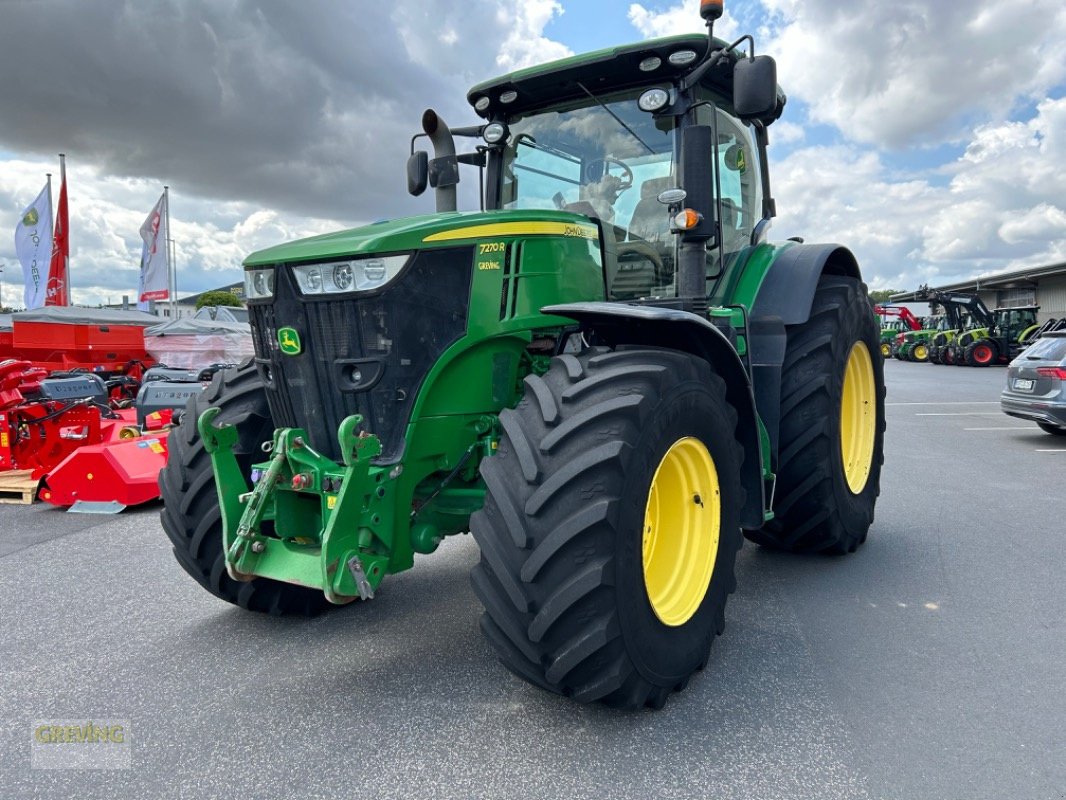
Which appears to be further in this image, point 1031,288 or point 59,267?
point 1031,288

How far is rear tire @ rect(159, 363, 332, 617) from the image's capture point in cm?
331

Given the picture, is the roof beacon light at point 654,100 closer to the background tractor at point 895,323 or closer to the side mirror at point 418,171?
the side mirror at point 418,171

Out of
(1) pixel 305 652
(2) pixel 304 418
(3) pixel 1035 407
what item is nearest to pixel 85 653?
(1) pixel 305 652

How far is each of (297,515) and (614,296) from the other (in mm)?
1758

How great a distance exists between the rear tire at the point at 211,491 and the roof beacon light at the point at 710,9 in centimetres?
247

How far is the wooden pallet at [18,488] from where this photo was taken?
21.7ft

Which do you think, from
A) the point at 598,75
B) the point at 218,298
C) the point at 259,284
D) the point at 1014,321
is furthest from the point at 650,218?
the point at 218,298

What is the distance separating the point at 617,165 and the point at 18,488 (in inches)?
237

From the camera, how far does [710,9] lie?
3.13 meters

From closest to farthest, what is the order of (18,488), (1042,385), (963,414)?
1. (18,488)
2. (1042,385)
3. (963,414)

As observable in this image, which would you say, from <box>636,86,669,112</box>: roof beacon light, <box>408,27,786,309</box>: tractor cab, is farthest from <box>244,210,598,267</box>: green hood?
<box>636,86,669,112</box>: roof beacon light

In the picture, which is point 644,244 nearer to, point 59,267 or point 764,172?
point 764,172

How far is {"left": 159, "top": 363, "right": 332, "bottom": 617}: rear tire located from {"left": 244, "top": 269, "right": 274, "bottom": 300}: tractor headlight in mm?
508

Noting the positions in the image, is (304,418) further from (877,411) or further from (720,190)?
(877,411)
